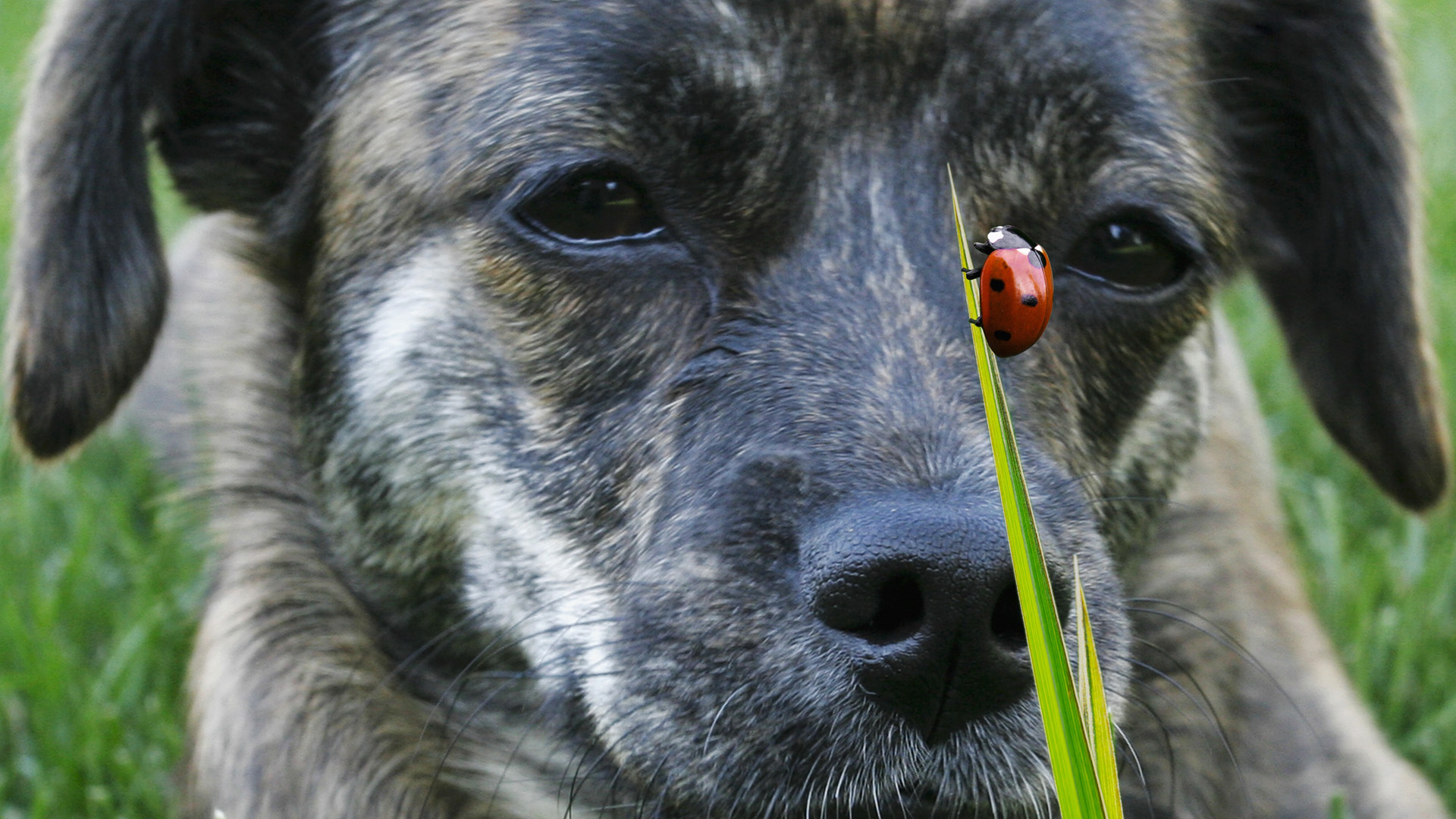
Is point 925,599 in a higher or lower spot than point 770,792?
higher

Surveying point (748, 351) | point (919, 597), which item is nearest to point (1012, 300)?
point (919, 597)

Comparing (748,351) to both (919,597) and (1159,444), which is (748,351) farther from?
(1159,444)

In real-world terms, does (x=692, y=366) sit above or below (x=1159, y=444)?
above

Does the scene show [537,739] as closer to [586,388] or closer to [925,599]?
[586,388]

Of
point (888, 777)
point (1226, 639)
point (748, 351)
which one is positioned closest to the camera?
point (888, 777)

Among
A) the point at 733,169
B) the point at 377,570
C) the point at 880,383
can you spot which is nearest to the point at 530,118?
the point at 733,169

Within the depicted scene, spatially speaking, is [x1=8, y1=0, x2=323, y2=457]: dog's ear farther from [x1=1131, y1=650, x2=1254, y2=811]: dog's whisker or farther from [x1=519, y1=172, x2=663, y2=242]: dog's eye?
[x1=1131, y1=650, x2=1254, y2=811]: dog's whisker
